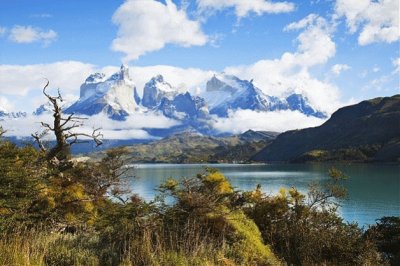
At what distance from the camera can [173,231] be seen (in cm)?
1424

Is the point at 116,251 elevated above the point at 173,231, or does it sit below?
below

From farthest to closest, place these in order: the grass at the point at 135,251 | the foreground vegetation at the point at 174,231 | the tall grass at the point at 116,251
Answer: the foreground vegetation at the point at 174,231 < the grass at the point at 135,251 < the tall grass at the point at 116,251

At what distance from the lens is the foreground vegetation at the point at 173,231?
39.4 feet

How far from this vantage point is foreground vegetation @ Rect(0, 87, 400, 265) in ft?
39.4

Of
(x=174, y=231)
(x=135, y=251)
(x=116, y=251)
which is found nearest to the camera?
(x=135, y=251)

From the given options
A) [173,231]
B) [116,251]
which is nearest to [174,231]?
[173,231]

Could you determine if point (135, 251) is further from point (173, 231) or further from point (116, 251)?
point (173, 231)

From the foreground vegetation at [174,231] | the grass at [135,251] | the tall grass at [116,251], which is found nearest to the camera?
the tall grass at [116,251]

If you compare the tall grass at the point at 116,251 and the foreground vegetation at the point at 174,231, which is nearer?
the tall grass at the point at 116,251

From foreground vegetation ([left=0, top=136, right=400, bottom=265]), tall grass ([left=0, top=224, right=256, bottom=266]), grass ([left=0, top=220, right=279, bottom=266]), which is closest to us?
tall grass ([left=0, top=224, right=256, bottom=266])

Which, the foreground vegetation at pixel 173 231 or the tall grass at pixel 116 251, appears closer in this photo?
the tall grass at pixel 116 251

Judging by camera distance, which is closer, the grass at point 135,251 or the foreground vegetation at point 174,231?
the grass at point 135,251

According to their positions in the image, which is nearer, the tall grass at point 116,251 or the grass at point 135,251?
the tall grass at point 116,251

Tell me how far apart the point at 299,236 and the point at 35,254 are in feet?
38.8
